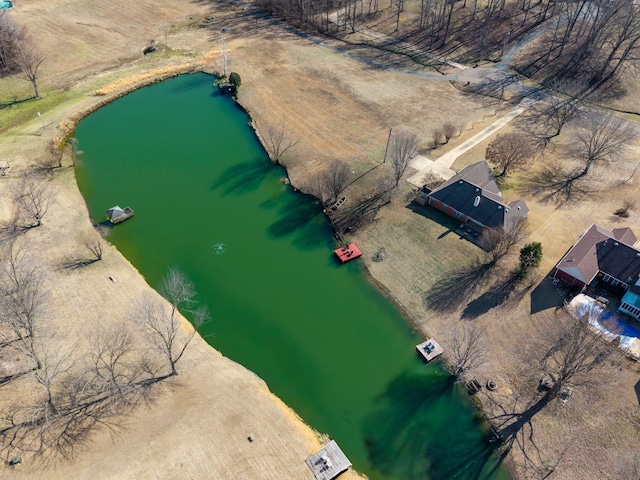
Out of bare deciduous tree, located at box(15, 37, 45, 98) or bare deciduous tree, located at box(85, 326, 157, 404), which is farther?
bare deciduous tree, located at box(15, 37, 45, 98)

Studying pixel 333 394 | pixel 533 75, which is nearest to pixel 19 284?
pixel 333 394

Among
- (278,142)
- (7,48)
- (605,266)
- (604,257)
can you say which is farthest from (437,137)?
(7,48)

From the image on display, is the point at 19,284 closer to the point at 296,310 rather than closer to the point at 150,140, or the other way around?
the point at 296,310

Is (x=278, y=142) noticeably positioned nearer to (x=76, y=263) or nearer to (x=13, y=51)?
(x=76, y=263)

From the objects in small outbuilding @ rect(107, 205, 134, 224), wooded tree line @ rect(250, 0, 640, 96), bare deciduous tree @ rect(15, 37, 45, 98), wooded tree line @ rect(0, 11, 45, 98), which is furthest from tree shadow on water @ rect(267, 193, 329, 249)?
wooded tree line @ rect(0, 11, 45, 98)

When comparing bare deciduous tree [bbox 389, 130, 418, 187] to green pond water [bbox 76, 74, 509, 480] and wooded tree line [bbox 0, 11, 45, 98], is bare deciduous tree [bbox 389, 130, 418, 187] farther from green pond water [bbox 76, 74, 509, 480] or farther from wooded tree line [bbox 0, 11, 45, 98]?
wooded tree line [bbox 0, 11, 45, 98]

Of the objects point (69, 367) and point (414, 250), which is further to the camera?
point (414, 250)
